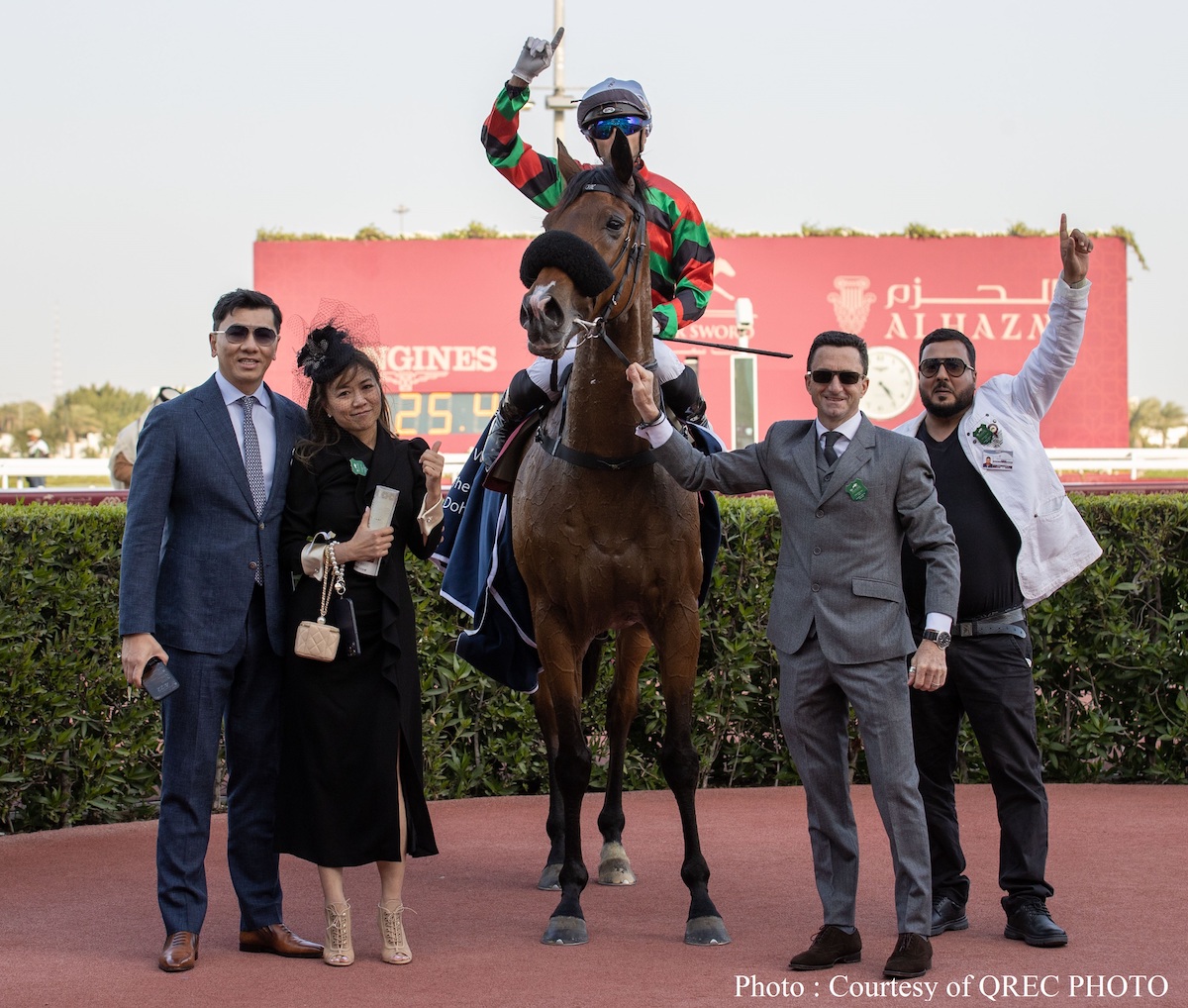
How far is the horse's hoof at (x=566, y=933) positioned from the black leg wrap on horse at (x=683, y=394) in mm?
1847

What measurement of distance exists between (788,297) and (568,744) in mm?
18143

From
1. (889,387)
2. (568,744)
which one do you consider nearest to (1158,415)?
(889,387)

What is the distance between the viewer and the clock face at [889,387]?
21.5 metres

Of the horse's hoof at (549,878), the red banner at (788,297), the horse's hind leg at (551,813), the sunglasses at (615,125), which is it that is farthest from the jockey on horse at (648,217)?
the red banner at (788,297)

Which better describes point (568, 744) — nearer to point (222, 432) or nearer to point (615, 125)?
point (222, 432)

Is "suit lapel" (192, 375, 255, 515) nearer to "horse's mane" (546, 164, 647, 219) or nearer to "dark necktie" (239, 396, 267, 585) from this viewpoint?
"dark necktie" (239, 396, 267, 585)

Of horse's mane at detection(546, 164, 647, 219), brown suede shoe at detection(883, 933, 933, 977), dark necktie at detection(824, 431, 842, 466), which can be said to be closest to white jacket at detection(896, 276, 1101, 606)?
dark necktie at detection(824, 431, 842, 466)

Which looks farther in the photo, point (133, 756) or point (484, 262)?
point (484, 262)

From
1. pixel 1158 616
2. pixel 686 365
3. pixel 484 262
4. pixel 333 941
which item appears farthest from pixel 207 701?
pixel 484 262

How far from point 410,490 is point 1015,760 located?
7.19ft

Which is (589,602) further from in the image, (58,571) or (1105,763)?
(1105,763)

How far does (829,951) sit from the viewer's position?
402cm

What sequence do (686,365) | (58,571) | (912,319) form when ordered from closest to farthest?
(686,365), (58,571), (912,319)

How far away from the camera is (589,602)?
15.3 ft
